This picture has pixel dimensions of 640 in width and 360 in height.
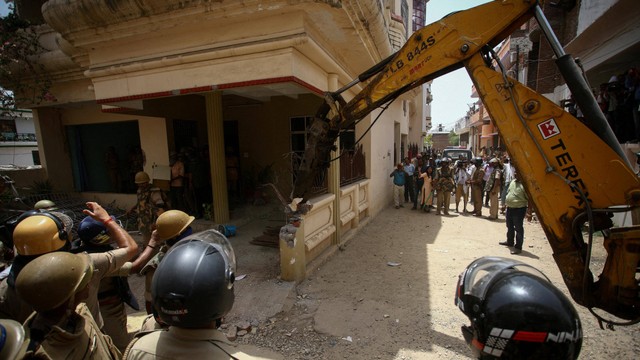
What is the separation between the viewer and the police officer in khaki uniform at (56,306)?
1112 mm

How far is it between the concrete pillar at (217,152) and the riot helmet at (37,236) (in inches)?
165

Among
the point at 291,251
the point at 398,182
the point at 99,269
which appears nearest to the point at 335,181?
the point at 291,251

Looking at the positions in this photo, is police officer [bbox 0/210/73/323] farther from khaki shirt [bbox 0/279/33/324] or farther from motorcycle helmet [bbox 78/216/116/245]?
motorcycle helmet [bbox 78/216/116/245]

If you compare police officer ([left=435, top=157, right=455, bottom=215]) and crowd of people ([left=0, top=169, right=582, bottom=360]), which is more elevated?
crowd of people ([left=0, top=169, right=582, bottom=360])

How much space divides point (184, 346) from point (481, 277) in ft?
4.53

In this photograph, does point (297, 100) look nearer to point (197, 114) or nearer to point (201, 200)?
point (197, 114)

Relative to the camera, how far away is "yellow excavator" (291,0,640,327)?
2.00m

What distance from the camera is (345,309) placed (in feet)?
12.2

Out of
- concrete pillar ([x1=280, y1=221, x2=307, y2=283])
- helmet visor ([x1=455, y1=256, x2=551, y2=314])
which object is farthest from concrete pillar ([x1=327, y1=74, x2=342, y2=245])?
helmet visor ([x1=455, y1=256, x2=551, y2=314])

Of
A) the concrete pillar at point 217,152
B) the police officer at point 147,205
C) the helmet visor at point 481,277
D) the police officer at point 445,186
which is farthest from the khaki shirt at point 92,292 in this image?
the police officer at point 445,186

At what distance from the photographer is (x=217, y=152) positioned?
582cm

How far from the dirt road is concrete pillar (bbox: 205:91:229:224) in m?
2.56

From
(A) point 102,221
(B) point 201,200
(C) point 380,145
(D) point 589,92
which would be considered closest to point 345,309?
(A) point 102,221

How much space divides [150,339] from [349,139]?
727 cm
